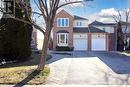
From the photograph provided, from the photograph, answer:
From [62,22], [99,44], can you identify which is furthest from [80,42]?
[62,22]

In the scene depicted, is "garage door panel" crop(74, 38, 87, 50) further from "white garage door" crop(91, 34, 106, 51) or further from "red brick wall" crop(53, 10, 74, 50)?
"white garage door" crop(91, 34, 106, 51)

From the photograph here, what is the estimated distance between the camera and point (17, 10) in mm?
21250

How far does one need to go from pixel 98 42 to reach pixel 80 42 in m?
3.11

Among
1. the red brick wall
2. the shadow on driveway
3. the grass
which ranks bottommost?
the grass

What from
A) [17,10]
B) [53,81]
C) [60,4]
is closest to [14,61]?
[17,10]

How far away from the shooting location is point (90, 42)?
51.8m

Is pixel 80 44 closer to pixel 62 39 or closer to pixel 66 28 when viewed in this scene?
pixel 62 39

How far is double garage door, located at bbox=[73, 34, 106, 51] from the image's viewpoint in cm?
5169

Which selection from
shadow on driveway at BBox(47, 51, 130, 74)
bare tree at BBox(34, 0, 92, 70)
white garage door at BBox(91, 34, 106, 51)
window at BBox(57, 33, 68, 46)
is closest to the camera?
bare tree at BBox(34, 0, 92, 70)

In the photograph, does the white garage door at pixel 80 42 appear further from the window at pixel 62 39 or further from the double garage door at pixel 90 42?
the window at pixel 62 39

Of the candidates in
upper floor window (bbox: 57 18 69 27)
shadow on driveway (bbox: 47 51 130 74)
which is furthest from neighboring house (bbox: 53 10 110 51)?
shadow on driveway (bbox: 47 51 130 74)

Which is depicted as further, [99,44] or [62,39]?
[99,44]

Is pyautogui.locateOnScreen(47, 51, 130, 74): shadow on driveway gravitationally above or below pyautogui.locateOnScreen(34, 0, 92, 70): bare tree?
below

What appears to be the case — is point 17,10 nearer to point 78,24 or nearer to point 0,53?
point 0,53
